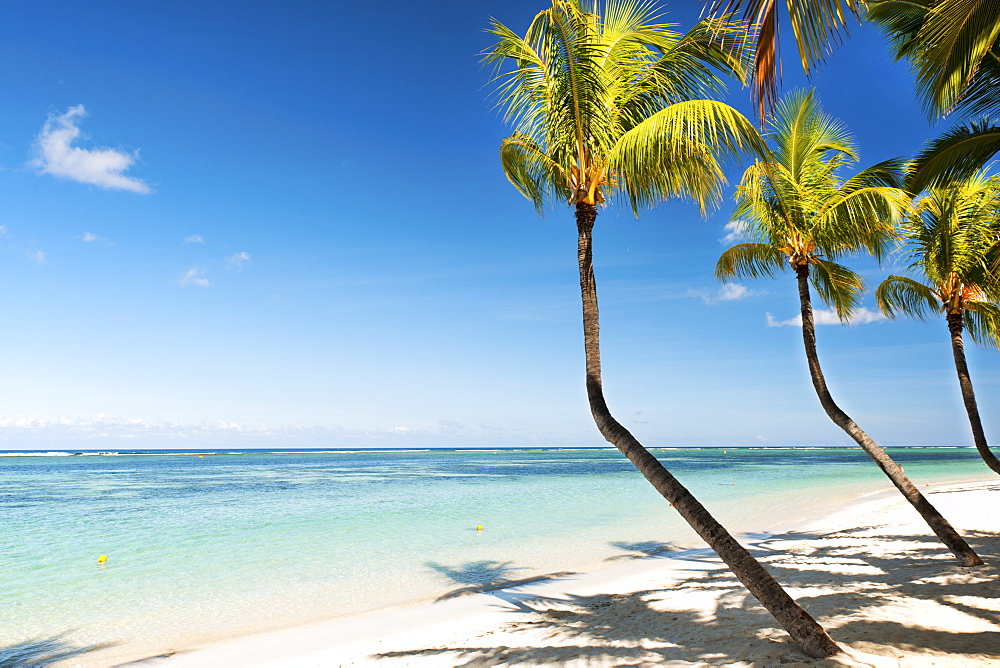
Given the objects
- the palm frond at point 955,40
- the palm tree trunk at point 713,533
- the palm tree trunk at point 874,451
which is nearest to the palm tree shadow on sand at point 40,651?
the palm tree trunk at point 713,533

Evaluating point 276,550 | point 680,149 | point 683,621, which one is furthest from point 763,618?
point 276,550

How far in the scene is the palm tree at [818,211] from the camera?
7.77m

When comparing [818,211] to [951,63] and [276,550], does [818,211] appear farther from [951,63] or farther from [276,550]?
[276,550]

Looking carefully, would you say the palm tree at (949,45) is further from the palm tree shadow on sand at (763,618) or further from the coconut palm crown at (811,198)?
the palm tree shadow on sand at (763,618)

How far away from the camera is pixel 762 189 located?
9.02 metres

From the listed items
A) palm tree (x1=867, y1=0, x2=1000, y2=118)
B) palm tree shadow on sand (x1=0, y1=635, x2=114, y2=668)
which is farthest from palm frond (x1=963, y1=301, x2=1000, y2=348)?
palm tree shadow on sand (x1=0, y1=635, x2=114, y2=668)

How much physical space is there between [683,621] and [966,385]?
7.78 m

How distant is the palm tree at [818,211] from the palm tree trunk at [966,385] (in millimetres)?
2190

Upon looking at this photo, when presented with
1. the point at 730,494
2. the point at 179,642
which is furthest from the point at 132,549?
the point at 730,494

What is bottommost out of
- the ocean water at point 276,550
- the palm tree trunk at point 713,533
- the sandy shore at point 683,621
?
the ocean water at point 276,550

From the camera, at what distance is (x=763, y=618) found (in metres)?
5.52

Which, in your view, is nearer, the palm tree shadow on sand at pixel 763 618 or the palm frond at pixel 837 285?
the palm tree shadow on sand at pixel 763 618

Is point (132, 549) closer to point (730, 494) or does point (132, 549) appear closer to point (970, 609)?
point (970, 609)

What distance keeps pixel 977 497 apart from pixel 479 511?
51.4ft
